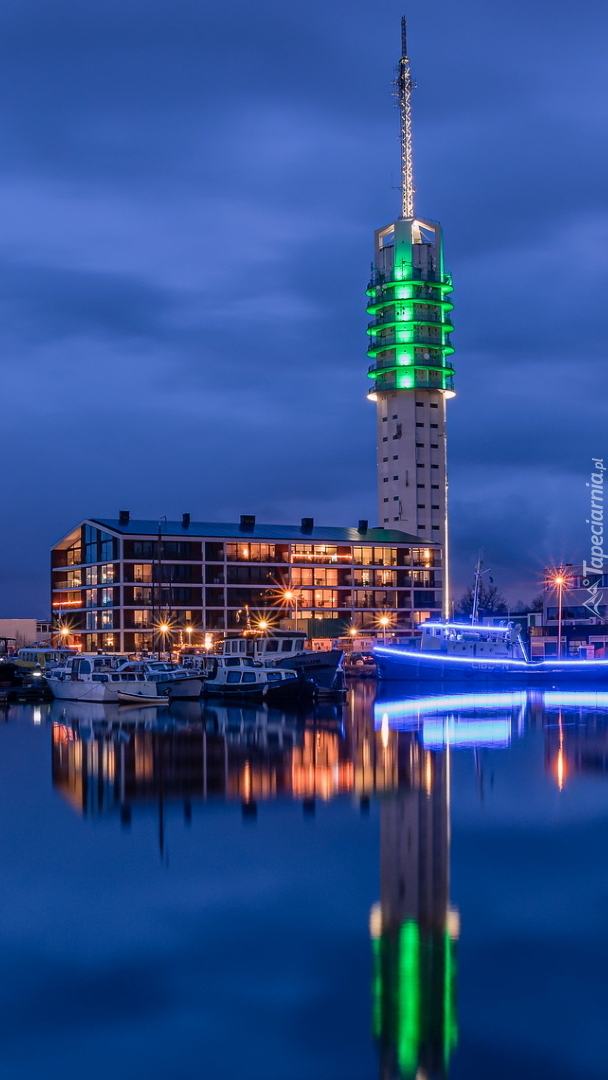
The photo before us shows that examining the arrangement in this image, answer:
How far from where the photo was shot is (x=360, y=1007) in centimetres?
1383

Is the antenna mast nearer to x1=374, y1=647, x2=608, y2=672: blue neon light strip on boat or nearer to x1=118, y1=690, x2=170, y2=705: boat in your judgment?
x1=374, y1=647, x2=608, y2=672: blue neon light strip on boat

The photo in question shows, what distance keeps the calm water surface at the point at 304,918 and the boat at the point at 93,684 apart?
89.8ft

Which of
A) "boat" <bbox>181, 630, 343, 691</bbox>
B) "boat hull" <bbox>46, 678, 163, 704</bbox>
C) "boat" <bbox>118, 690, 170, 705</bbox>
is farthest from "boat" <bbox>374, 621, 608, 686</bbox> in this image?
"boat hull" <bbox>46, 678, 163, 704</bbox>

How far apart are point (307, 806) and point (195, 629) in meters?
89.6

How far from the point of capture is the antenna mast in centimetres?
14225

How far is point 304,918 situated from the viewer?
59.3 feet

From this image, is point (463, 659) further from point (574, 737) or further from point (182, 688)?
point (574, 737)

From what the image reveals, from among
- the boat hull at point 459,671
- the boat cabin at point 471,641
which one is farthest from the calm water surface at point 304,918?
the boat cabin at point 471,641

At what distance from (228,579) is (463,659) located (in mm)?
36461

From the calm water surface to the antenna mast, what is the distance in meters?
119

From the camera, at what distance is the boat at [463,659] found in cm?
9044

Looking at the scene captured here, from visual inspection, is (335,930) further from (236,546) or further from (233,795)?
(236,546)

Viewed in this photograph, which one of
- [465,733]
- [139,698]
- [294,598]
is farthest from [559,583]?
[465,733]

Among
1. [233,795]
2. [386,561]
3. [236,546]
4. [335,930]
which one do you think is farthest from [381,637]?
[335,930]
